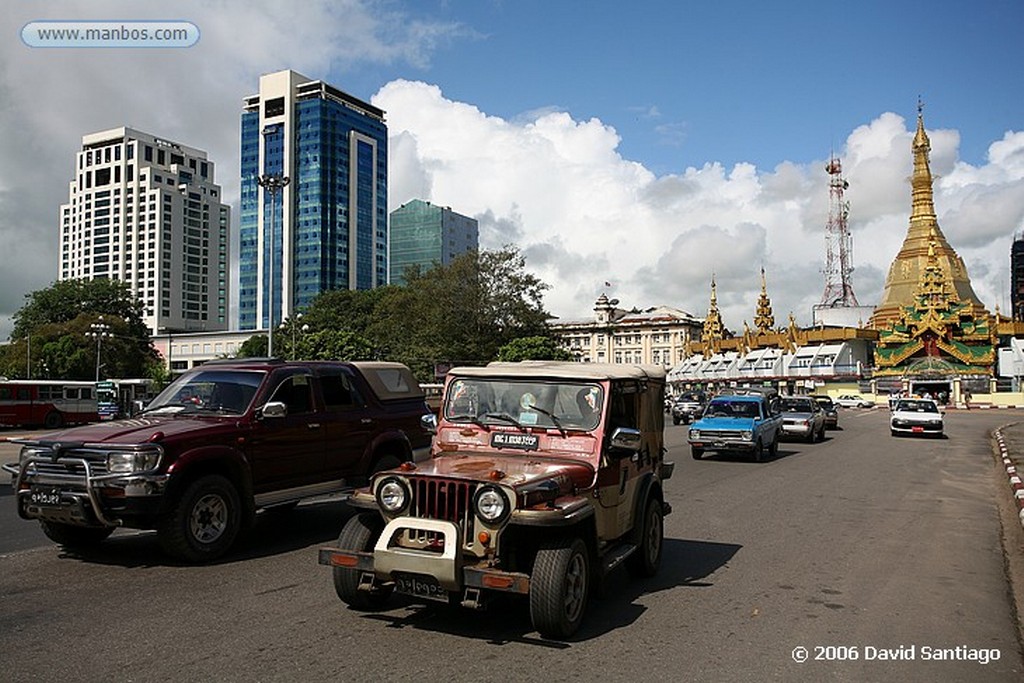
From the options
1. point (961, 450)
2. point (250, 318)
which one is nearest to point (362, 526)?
point (961, 450)

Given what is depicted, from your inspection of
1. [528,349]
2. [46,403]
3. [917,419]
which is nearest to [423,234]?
[528,349]

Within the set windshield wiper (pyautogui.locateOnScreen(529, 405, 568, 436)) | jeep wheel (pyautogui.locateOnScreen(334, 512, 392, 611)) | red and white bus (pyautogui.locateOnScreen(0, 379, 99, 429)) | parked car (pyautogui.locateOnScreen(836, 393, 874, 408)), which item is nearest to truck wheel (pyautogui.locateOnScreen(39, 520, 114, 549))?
jeep wheel (pyautogui.locateOnScreen(334, 512, 392, 611))

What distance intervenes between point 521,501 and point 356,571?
4.81 ft

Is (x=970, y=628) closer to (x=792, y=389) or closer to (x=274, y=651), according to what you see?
(x=274, y=651)

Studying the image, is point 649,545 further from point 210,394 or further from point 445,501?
point 210,394

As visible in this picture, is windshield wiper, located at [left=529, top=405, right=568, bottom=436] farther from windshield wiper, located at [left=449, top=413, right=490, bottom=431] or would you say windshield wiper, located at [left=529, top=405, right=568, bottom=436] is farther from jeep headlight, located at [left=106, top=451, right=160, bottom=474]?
jeep headlight, located at [left=106, top=451, right=160, bottom=474]

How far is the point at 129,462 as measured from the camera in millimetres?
7668

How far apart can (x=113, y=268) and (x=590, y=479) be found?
155m

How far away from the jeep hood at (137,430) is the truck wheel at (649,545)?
4.46 m

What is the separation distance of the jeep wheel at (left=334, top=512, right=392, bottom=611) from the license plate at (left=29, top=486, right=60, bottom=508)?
11.1ft

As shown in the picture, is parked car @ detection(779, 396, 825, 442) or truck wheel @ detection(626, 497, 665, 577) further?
parked car @ detection(779, 396, 825, 442)

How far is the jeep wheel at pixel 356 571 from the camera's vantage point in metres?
6.17

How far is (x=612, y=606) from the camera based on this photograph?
269 inches

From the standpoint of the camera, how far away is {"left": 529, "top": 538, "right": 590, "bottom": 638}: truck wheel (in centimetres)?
555
